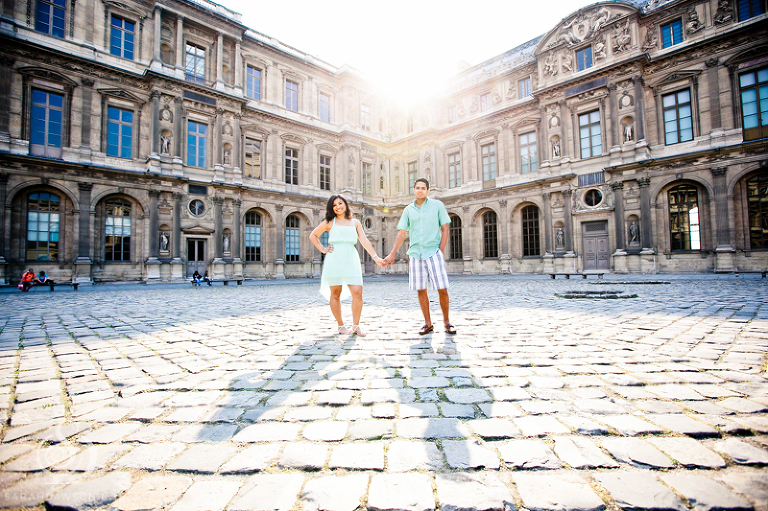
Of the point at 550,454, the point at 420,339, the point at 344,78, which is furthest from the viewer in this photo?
the point at 344,78

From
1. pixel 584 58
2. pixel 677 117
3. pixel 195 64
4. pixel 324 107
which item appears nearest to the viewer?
pixel 677 117

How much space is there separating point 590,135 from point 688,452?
74.8ft

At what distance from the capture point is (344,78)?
26.4 meters

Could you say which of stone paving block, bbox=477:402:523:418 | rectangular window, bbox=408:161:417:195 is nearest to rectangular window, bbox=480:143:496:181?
rectangular window, bbox=408:161:417:195

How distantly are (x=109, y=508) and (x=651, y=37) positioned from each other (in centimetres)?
2633

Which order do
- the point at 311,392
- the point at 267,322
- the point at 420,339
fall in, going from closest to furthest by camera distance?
the point at 311,392, the point at 420,339, the point at 267,322

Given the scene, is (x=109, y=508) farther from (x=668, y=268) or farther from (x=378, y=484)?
(x=668, y=268)

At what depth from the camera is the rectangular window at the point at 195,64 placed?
66.5 ft

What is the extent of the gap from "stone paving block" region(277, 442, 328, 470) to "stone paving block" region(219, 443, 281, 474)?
50mm

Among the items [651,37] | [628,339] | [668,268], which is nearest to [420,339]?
[628,339]

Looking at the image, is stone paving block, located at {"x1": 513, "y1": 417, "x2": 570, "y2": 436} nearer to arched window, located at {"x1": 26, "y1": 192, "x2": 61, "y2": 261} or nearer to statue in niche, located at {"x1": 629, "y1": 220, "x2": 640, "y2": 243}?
statue in niche, located at {"x1": 629, "y1": 220, "x2": 640, "y2": 243}

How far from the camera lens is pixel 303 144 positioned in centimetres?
2448

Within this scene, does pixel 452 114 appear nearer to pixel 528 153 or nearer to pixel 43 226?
pixel 528 153

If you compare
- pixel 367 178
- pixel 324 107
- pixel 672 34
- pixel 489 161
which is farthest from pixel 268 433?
pixel 367 178
